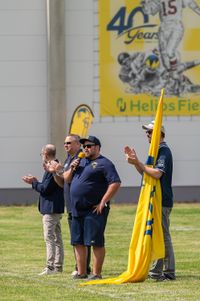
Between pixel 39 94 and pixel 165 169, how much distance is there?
53.1 feet

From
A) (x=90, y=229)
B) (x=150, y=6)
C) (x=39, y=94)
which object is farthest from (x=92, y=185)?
(x=150, y=6)

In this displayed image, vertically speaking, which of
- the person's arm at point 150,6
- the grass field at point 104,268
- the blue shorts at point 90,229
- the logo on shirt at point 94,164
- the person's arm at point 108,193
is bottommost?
the grass field at point 104,268

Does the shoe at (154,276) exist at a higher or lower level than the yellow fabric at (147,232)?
lower

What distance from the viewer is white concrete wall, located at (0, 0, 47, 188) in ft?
101

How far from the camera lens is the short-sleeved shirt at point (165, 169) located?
14.9m

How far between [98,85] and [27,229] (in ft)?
25.6

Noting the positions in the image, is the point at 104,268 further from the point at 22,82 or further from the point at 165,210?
the point at 22,82

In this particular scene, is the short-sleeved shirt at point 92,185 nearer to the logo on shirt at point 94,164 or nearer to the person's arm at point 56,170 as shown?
the logo on shirt at point 94,164

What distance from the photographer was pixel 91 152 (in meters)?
15.2

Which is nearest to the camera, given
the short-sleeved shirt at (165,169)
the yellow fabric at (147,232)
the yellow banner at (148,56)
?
the yellow fabric at (147,232)

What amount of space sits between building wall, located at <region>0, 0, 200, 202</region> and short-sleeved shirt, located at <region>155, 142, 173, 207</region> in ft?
51.7

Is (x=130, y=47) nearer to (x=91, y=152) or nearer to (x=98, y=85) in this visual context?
(x=98, y=85)

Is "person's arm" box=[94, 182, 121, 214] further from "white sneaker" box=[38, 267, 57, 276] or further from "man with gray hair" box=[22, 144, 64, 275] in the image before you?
"white sneaker" box=[38, 267, 57, 276]

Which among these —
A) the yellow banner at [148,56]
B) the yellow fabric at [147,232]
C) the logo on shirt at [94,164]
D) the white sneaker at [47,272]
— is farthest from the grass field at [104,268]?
the yellow banner at [148,56]
